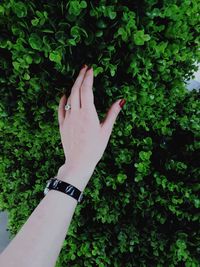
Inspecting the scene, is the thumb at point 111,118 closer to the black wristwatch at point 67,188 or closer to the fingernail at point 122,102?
the fingernail at point 122,102

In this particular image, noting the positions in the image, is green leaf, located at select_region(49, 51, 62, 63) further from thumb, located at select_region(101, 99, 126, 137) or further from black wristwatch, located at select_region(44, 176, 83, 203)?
black wristwatch, located at select_region(44, 176, 83, 203)

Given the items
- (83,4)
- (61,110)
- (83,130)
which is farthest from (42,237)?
(83,4)

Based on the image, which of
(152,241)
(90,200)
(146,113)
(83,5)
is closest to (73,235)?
(90,200)

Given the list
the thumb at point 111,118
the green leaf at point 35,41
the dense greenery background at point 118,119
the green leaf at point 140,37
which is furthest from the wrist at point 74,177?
the green leaf at point 140,37

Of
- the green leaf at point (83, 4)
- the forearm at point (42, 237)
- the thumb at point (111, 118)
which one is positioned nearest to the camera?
the forearm at point (42, 237)

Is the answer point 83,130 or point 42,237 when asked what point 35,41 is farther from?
point 42,237

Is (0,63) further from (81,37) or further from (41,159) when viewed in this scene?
(41,159)

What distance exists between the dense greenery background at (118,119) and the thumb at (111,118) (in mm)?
63

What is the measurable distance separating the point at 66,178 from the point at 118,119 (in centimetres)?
85

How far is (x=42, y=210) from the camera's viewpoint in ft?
4.97

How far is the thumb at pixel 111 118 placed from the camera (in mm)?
1798

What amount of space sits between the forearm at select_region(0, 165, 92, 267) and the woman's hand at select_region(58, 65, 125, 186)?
217 millimetres

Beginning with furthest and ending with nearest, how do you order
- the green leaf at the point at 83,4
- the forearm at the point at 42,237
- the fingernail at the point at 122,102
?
1. the fingernail at the point at 122,102
2. the green leaf at the point at 83,4
3. the forearm at the point at 42,237

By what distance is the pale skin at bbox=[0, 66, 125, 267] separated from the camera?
1406mm
